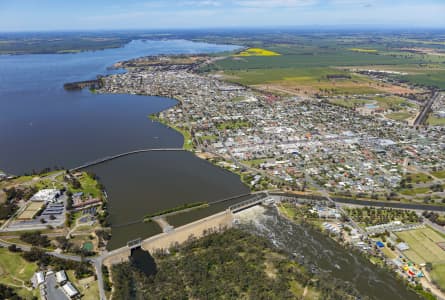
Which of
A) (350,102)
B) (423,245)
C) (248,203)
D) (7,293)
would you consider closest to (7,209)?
(7,293)

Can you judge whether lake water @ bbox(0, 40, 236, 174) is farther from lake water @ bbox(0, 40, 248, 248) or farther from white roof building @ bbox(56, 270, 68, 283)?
white roof building @ bbox(56, 270, 68, 283)

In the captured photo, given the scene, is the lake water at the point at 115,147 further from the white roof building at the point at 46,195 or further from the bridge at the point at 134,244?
the white roof building at the point at 46,195

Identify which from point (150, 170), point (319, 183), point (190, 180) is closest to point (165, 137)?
point (150, 170)

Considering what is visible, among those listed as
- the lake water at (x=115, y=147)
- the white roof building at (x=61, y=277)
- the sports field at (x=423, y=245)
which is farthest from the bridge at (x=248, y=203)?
the white roof building at (x=61, y=277)

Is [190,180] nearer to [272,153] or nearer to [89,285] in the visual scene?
[272,153]

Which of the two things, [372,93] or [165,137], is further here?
[372,93]
